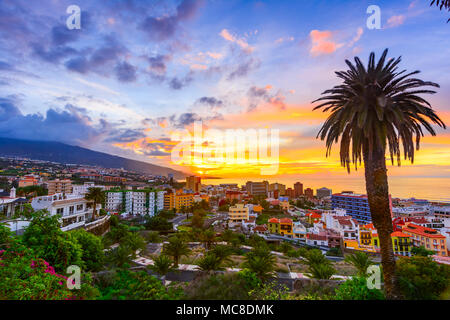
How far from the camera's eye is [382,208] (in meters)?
7.70

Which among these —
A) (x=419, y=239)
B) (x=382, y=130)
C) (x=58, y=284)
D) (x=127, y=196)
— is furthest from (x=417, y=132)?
(x=127, y=196)

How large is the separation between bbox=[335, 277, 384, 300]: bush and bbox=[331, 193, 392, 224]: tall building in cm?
6815

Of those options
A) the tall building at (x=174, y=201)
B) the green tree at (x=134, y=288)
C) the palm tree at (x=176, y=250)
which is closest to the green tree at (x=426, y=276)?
the green tree at (x=134, y=288)

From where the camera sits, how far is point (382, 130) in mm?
7234

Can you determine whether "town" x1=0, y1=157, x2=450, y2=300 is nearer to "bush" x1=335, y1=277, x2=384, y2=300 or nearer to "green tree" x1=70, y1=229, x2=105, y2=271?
"green tree" x1=70, y1=229, x2=105, y2=271

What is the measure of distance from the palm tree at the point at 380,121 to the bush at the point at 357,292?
1.20m

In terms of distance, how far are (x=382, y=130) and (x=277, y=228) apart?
39581 mm

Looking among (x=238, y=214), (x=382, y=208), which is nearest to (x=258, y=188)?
(x=238, y=214)

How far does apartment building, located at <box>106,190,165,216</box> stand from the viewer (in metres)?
57.2

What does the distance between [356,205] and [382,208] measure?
7535 cm

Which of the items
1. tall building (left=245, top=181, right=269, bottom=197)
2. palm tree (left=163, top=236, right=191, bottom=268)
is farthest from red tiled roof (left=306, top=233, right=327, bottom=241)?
tall building (left=245, top=181, right=269, bottom=197)
